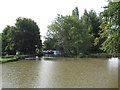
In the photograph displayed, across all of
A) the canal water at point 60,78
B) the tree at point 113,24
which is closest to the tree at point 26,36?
the canal water at point 60,78

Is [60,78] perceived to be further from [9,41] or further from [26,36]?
[9,41]

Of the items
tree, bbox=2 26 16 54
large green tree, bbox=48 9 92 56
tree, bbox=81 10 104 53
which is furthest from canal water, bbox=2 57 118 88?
tree, bbox=81 10 104 53

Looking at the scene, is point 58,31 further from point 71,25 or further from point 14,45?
point 14,45

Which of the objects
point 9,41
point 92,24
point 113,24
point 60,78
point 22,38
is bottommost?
point 60,78

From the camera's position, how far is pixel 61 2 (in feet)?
23.2

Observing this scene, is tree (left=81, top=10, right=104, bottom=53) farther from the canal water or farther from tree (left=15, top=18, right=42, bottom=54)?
the canal water

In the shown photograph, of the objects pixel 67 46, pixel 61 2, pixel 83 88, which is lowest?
pixel 83 88

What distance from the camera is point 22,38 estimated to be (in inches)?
920

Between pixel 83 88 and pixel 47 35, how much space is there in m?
20.1

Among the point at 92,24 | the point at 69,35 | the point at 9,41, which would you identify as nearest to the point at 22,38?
the point at 9,41

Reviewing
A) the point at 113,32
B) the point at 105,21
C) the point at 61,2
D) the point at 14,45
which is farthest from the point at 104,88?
the point at 14,45

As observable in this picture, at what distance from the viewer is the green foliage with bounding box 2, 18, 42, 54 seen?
23094mm

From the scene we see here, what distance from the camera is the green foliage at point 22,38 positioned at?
23094mm

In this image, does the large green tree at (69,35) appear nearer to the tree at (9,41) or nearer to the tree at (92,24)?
the tree at (92,24)
